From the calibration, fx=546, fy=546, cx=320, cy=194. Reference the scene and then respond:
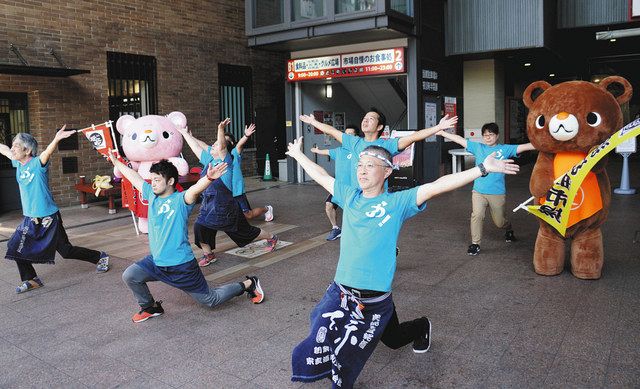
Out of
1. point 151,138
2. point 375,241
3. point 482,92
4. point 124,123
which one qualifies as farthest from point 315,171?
point 482,92

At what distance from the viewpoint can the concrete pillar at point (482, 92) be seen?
16.8 metres

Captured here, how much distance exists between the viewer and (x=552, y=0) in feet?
45.1

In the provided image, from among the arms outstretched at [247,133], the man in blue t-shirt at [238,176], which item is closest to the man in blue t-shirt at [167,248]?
the arms outstretched at [247,133]

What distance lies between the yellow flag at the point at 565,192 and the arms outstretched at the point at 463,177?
2229 mm

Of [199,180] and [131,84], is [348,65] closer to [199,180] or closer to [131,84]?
[131,84]

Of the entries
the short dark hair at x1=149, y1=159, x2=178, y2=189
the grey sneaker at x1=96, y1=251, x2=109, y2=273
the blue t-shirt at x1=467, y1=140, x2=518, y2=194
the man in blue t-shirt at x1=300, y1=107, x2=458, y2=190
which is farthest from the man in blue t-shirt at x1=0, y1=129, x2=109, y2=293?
the blue t-shirt at x1=467, y1=140, x2=518, y2=194

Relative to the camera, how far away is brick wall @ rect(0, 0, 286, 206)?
38.1ft

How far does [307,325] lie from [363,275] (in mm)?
1637

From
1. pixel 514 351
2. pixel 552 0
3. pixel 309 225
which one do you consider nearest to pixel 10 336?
pixel 514 351

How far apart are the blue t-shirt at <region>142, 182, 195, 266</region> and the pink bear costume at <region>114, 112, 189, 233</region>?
385 centimetres

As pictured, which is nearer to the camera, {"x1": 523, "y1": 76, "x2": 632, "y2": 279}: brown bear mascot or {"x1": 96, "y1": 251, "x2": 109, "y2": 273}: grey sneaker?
{"x1": 523, "y1": 76, "x2": 632, "y2": 279}: brown bear mascot

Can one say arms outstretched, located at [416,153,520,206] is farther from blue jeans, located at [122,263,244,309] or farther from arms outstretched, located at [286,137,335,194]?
blue jeans, located at [122,263,244,309]

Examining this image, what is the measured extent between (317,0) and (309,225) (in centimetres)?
567

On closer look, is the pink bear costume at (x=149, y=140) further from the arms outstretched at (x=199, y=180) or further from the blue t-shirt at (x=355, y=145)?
the blue t-shirt at (x=355, y=145)
